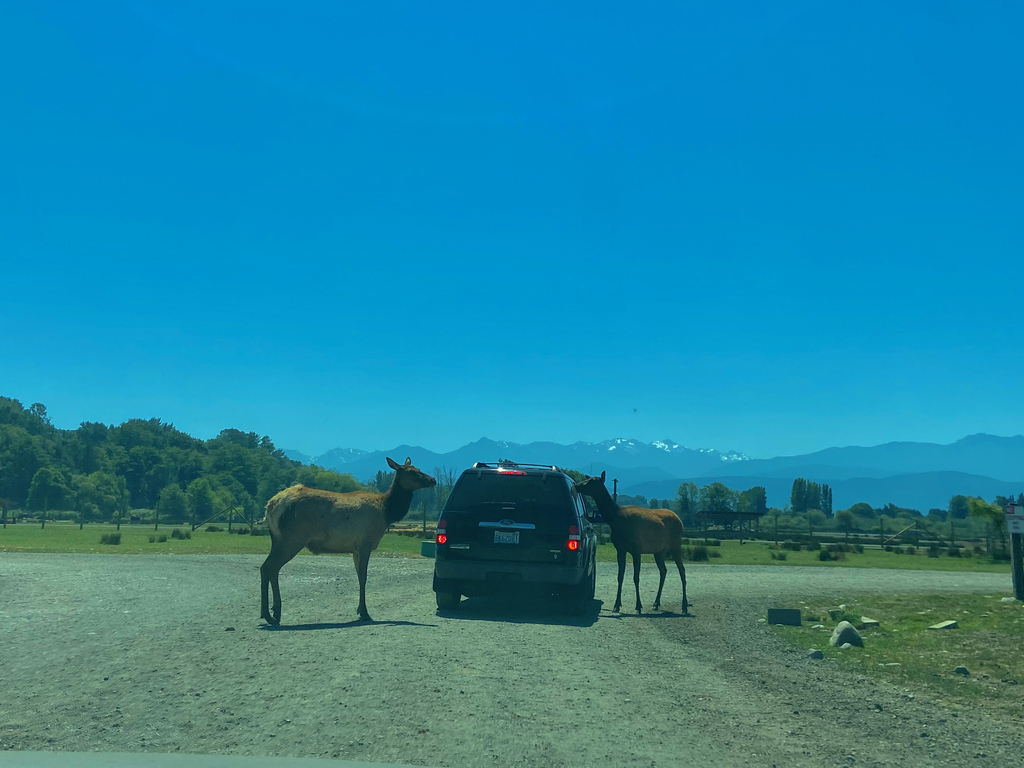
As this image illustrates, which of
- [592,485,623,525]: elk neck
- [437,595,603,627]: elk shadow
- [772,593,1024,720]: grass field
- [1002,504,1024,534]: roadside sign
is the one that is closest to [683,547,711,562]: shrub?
[1002,504,1024,534]: roadside sign

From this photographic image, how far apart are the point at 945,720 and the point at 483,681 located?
427cm

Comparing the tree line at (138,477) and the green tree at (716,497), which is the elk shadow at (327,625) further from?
the green tree at (716,497)

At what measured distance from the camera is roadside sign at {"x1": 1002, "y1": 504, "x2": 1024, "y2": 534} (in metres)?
19.4

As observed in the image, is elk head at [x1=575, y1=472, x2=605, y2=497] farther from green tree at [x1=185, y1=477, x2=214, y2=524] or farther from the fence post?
green tree at [x1=185, y1=477, x2=214, y2=524]

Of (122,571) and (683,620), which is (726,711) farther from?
(122,571)

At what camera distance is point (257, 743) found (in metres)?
5.65

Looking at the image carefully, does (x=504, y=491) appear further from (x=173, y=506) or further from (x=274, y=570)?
(x=173, y=506)

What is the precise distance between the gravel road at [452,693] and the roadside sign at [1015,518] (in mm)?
9391

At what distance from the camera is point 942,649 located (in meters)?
11.6

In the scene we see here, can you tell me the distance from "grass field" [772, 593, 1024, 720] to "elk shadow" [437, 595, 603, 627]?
345 centimetres

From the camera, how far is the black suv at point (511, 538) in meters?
13.2

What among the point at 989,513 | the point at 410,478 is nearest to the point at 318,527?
the point at 410,478

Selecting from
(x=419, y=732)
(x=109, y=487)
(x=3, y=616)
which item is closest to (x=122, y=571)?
(x=3, y=616)

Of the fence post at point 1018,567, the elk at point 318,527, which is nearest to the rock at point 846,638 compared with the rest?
the elk at point 318,527
